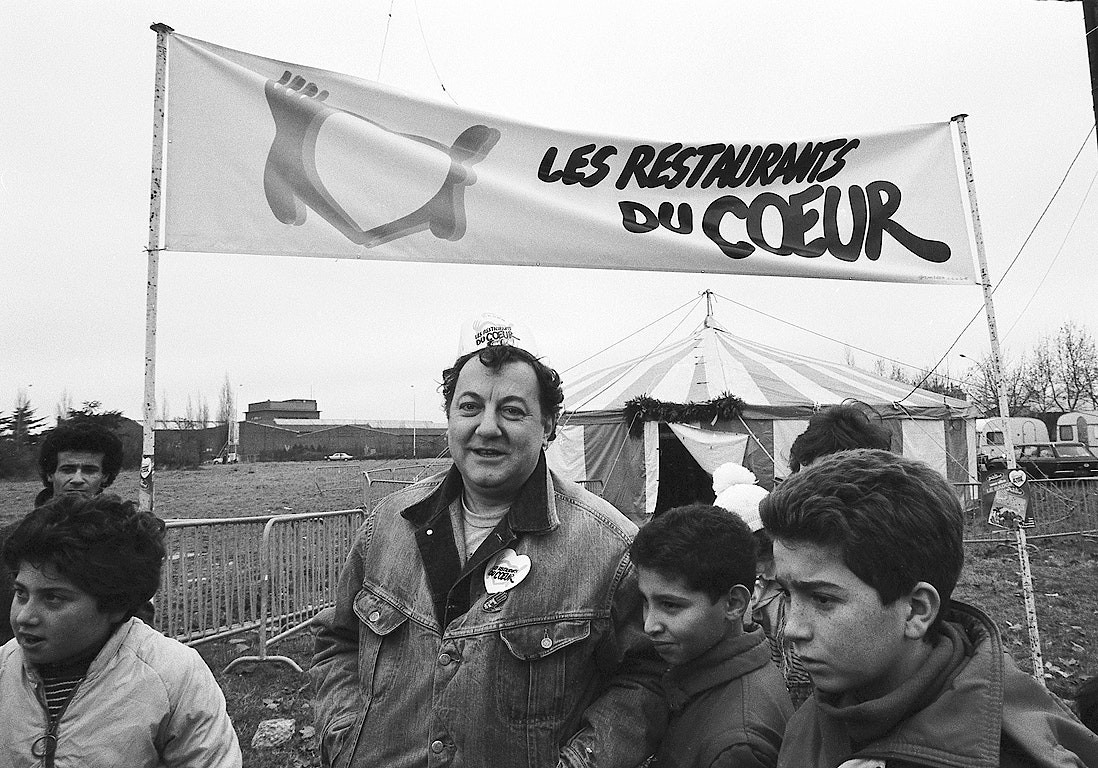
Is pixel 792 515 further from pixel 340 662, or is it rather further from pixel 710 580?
pixel 340 662

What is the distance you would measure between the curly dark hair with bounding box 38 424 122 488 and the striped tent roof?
30.7 ft

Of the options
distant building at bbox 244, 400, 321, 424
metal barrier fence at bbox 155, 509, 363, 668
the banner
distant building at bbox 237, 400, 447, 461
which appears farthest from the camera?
distant building at bbox 244, 400, 321, 424

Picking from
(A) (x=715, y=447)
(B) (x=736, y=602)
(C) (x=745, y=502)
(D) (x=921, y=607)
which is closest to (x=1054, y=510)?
(A) (x=715, y=447)

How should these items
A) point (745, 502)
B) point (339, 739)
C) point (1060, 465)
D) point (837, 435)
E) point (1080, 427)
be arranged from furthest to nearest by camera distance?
point (1080, 427) < point (1060, 465) < point (745, 502) < point (837, 435) < point (339, 739)

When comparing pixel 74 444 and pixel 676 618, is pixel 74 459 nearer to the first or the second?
pixel 74 444

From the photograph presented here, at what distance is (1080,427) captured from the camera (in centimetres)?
3303

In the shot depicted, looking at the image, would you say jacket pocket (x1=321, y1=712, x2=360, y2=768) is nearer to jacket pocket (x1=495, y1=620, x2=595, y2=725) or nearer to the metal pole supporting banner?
jacket pocket (x1=495, y1=620, x2=595, y2=725)

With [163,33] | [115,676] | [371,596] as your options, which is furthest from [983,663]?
[163,33]

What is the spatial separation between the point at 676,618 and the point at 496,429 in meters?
0.72

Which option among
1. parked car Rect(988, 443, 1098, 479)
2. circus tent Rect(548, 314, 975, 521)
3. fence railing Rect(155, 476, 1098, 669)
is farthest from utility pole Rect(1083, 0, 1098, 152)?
parked car Rect(988, 443, 1098, 479)

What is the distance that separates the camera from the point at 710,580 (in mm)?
2049

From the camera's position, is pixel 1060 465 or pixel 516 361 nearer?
pixel 516 361

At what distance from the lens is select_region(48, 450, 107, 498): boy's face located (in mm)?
3318

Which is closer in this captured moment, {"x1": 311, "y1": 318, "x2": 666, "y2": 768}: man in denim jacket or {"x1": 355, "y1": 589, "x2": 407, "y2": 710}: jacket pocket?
{"x1": 311, "y1": 318, "x2": 666, "y2": 768}: man in denim jacket
